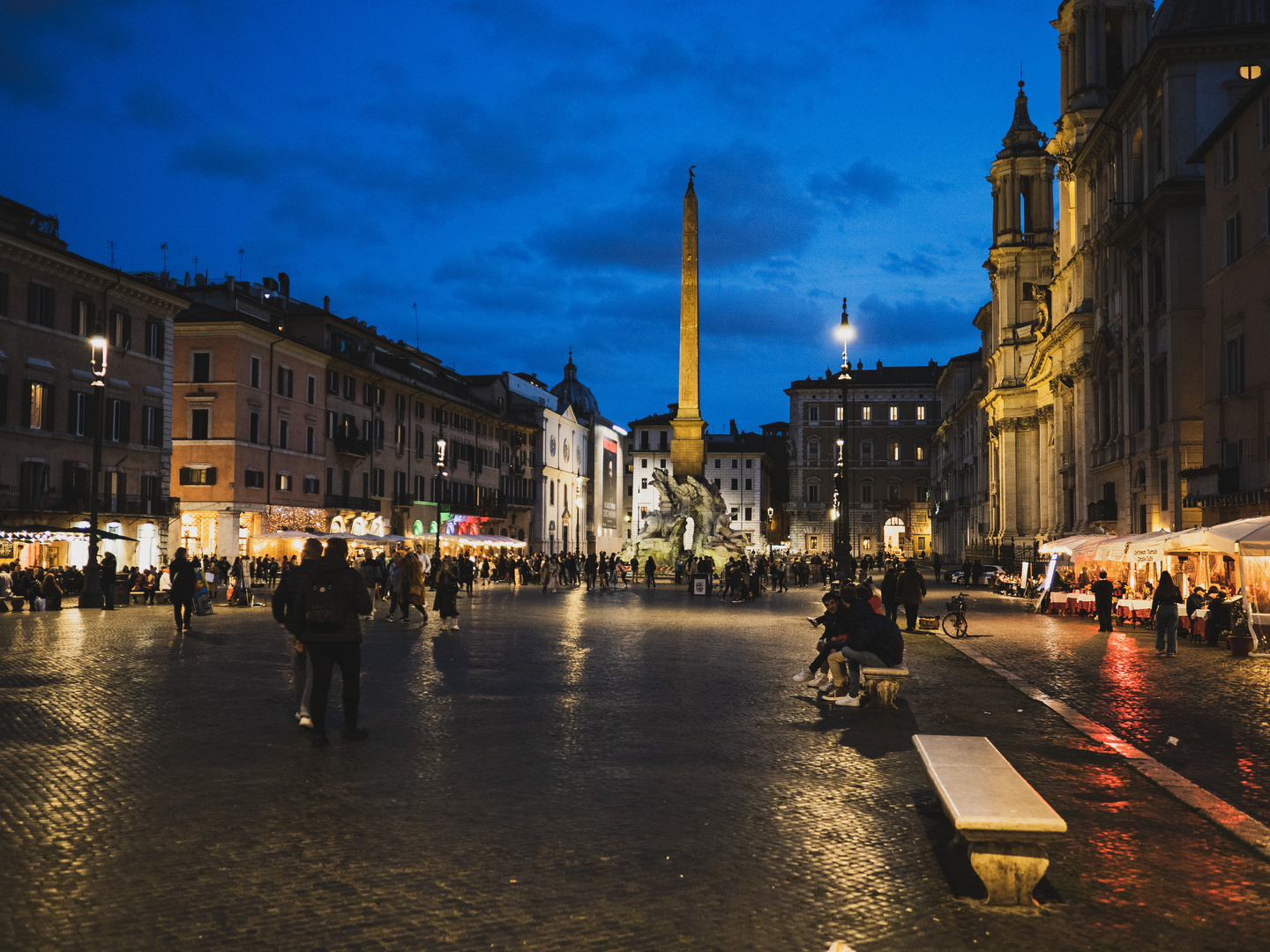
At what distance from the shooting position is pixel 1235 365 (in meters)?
27.5

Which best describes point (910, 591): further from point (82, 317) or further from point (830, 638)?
point (82, 317)

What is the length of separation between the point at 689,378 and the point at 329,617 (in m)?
41.8

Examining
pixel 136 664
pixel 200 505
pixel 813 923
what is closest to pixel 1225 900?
pixel 813 923

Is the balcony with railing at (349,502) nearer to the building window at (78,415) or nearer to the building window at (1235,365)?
the building window at (78,415)

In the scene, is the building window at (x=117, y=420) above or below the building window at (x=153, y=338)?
below

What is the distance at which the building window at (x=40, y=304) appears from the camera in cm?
3475

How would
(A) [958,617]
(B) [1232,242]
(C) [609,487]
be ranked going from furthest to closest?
(C) [609,487]
(B) [1232,242]
(A) [958,617]

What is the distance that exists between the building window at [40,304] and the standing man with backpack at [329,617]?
30716mm

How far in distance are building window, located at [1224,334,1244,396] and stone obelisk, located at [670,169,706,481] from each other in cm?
2492

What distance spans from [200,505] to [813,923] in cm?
4552

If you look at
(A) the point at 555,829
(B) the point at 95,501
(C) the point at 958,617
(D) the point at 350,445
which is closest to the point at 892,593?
(C) the point at 958,617

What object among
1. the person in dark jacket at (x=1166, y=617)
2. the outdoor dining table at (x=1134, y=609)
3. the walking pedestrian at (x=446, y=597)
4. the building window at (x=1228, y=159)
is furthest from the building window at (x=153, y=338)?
the person in dark jacket at (x=1166, y=617)

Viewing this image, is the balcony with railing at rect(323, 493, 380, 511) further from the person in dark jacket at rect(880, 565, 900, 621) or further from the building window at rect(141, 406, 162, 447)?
the person in dark jacket at rect(880, 565, 900, 621)

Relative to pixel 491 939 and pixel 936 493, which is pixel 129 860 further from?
pixel 936 493
